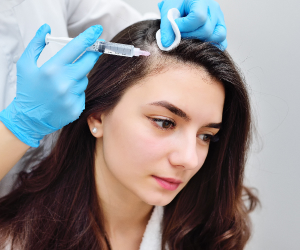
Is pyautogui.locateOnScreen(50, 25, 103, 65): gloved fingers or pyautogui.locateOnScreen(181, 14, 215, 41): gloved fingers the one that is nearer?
pyautogui.locateOnScreen(50, 25, 103, 65): gloved fingers

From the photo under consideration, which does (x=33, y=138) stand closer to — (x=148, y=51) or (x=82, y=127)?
(x=82, y=127)

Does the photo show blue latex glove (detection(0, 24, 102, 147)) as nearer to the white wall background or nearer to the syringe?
the syringe

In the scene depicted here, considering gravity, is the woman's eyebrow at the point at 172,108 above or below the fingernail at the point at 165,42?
below

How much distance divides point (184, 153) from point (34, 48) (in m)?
0.58

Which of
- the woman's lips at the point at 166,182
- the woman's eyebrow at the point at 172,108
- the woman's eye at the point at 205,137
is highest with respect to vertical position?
the woman's eye at the point at 205,137

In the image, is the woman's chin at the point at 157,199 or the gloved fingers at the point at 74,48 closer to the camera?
the gloved fingers at the point at 74,48

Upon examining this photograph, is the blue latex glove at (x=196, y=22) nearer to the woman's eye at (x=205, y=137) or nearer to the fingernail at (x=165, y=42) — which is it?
the fingernail at (x=165, y=42)

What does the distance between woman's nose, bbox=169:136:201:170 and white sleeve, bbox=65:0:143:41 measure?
89 centimetres

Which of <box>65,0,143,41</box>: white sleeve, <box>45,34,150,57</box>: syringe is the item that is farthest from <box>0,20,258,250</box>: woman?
<box>65,0,143,41</box>: white sleeve

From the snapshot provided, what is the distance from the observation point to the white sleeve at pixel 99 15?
4.95ft

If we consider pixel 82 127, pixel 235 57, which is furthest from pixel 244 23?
pixel 82 127

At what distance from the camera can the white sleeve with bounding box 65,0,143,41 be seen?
151 centimetres

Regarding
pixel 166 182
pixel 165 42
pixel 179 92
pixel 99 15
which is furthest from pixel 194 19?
pixel 99 15

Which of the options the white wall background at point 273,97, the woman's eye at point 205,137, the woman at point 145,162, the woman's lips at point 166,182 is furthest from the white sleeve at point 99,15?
the woman's lips at point 166,182
